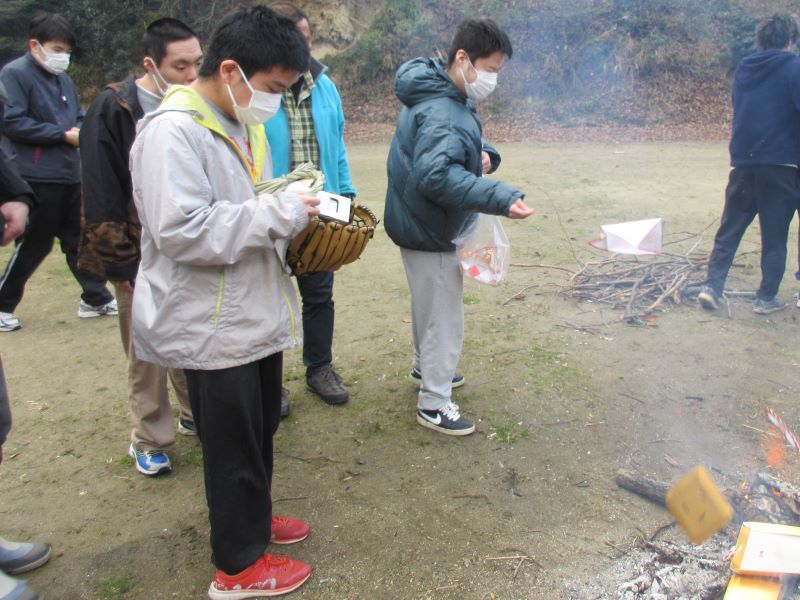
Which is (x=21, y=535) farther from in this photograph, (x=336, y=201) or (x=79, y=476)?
(x=336, y=201)

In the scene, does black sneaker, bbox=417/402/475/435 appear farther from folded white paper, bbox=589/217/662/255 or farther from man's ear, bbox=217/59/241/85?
man's ear, bbox=217/59/241/85

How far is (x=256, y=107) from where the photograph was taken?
79.0 inches

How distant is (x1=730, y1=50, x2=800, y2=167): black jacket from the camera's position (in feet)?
14.7

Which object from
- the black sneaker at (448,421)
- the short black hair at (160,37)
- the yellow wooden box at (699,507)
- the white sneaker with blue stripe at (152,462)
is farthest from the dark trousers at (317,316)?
the yellow wooden box at (699,507)

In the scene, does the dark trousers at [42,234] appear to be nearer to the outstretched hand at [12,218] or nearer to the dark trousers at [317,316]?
the dark trousers at [317,316]

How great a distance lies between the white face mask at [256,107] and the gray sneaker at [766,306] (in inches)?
159

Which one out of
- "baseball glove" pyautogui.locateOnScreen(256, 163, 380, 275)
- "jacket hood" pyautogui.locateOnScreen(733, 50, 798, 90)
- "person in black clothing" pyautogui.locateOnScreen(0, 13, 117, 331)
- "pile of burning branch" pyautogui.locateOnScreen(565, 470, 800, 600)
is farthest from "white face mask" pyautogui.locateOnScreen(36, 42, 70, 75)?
"jacket hood" pyautogui.locateOnScreen(733, 50, 798, 90)

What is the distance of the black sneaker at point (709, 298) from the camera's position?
473cm

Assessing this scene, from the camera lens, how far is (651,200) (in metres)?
7.73

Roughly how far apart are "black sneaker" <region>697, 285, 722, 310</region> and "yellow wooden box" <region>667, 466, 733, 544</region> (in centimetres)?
252

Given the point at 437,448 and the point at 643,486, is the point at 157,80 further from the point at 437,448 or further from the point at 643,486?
the point at 643,486

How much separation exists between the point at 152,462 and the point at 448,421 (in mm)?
1422

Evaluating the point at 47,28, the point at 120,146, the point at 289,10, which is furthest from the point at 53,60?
the point at 120,146

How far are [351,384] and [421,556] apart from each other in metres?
1.50
